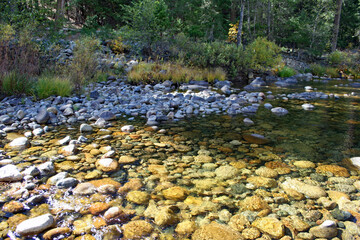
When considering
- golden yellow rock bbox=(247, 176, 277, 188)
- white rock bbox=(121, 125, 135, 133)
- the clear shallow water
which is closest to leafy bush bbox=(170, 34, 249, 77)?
the clear shallow water

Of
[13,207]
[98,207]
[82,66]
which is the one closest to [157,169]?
[98,207]

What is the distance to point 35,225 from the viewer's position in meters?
1.80

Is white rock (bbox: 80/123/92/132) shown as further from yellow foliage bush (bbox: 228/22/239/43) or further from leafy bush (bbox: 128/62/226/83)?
yellow foliage bush (bbox: 228/22/239/43)

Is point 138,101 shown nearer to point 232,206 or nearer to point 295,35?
point 232,206

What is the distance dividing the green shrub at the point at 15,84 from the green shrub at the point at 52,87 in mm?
231

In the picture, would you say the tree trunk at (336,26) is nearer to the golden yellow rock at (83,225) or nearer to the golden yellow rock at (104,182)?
the golden yellow rock at (104,182)

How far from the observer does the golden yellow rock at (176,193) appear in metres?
2.34

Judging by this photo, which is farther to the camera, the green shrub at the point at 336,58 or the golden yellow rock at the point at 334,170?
the green shrub at the point at 336,58

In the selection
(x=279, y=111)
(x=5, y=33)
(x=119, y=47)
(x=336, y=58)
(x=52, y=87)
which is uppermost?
(x=5, y=33)

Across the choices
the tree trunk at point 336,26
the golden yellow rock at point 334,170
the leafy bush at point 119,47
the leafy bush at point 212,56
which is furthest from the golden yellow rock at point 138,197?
the tree trunk at point 336,26

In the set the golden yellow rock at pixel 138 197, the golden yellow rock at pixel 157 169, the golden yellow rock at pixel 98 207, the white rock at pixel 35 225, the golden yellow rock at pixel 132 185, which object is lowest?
the golden yellow rock at pixel 157 169

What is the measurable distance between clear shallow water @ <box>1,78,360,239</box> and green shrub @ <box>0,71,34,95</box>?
2468 mm

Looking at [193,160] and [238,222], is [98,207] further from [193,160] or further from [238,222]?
[193,160]

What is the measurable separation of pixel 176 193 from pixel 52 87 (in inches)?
195
